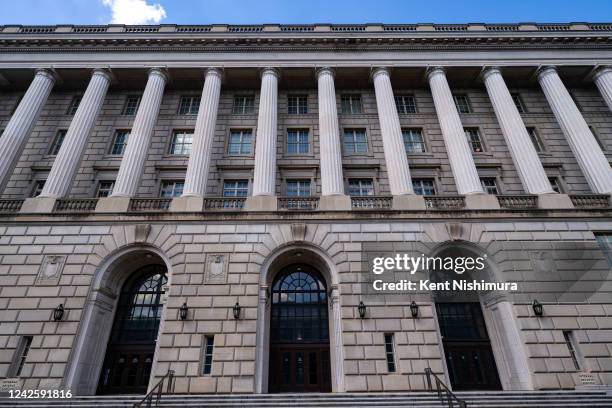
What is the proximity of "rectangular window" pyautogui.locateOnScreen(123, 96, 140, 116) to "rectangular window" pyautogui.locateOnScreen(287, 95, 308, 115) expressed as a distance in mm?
11181

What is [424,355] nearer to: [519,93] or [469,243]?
[469,243]

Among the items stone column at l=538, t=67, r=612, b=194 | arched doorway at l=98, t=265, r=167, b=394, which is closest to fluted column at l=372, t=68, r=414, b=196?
stone column at l=538, t=67, r=612, b=194

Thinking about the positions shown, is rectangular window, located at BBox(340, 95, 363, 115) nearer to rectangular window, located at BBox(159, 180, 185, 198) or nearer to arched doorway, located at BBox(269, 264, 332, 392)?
arched doorway, located at BBox(269, 264, 332, 392)

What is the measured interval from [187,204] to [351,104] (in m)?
14.2

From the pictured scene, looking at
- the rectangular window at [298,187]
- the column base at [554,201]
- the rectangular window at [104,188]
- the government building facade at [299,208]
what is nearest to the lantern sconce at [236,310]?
the government building facade at [299,208]

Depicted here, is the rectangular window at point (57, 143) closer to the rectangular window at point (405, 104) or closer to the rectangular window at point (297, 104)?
the rectangular window at point (297, 104)

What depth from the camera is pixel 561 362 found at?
45.9 feet

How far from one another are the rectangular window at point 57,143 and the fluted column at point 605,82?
121ft

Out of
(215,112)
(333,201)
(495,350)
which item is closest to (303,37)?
(215,112)

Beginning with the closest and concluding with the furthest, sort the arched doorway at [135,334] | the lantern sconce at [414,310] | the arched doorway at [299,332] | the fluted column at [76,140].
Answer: the lantern sconce at [414,310], the arched doorway at [299,332], the arched doorway at [135,334], the fluted column at [76,140]

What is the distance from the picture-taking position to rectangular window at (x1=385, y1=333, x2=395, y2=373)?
46.9 feet

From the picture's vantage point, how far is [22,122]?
20.6 m

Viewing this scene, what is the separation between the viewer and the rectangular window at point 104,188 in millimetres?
20828

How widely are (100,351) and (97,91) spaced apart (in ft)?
53.3
